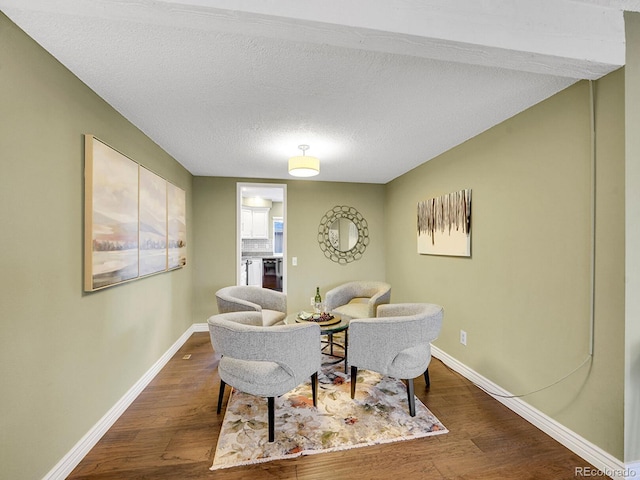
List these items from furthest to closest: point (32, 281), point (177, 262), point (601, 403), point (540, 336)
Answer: point (177, 262) → point (540, 336) → point (601, 403) → point (32, 281)

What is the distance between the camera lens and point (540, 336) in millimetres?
1955

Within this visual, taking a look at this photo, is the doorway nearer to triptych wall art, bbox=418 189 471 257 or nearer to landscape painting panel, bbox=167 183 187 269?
landscape painting panel, bbox=167 183 187 269

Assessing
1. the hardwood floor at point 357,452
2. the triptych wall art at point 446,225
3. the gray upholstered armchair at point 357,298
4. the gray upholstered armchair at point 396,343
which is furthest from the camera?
the gray upholstered armchair at point 357,298

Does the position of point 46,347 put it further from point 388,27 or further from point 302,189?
point 302,189

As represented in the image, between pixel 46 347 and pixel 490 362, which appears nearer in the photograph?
pixel 46 347

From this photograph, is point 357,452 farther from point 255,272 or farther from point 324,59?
point 255,272

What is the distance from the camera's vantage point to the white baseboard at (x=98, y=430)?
1509mm

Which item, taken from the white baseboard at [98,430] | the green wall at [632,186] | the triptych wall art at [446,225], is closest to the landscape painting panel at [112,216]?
the white baseboard at [98,430]

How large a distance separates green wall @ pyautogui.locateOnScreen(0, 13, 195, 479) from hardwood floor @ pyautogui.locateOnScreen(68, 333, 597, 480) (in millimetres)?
261

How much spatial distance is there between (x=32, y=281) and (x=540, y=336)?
297cm

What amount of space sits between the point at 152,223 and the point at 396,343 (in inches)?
90.1

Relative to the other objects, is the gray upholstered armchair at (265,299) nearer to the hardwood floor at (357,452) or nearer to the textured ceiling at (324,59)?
the hardwood floor at (357,452)

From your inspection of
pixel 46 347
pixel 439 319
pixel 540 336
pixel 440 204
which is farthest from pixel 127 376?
pixel 440 204

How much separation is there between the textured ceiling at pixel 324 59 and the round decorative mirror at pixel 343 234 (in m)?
1.94
